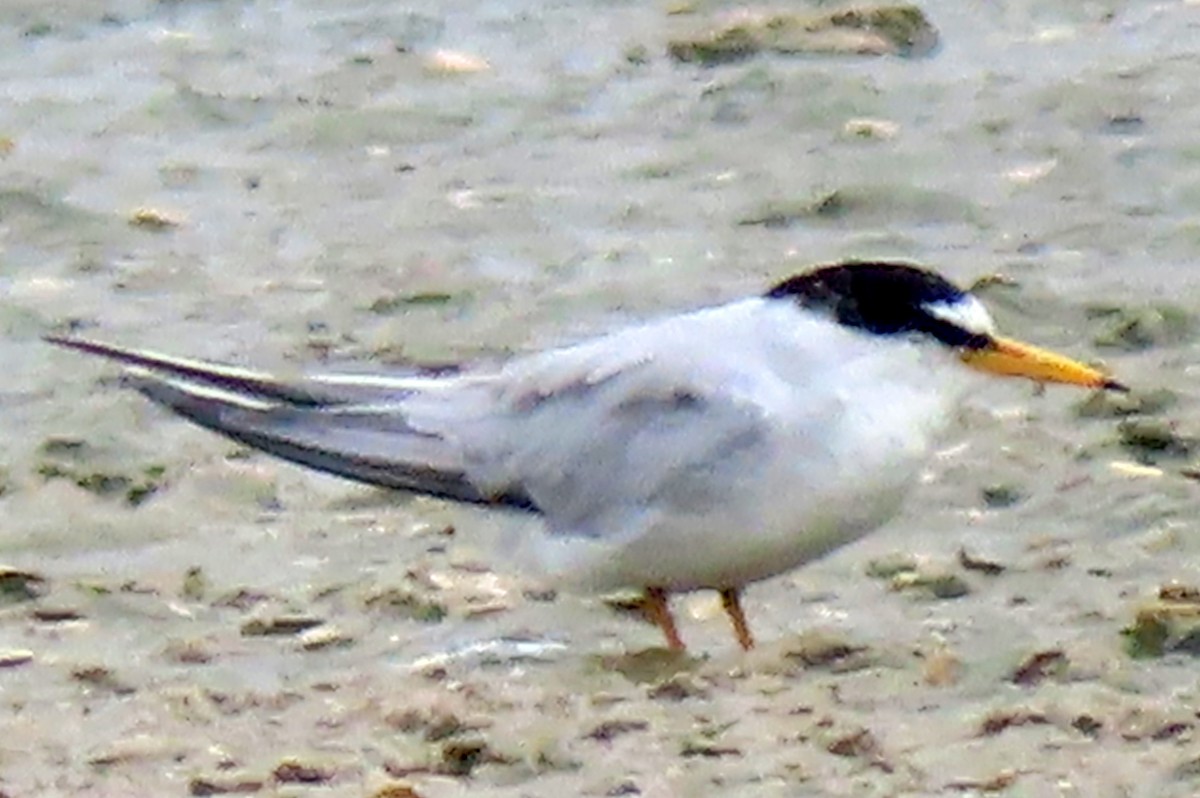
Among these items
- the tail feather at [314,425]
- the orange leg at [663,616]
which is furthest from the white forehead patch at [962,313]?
the tail feather at [314,425]

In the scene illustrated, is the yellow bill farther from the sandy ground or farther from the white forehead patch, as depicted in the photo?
the sandy ground

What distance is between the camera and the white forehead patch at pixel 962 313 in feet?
19.4

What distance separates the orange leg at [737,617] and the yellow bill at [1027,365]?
570mm

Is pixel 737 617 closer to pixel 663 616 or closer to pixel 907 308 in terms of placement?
pixel 663 616

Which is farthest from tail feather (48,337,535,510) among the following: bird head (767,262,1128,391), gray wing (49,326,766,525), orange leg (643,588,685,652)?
bird head (767,262,1128,391)

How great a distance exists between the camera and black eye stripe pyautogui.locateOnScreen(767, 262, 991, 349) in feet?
19.4

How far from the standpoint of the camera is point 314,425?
249 inches

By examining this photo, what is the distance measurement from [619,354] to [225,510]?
111 cm

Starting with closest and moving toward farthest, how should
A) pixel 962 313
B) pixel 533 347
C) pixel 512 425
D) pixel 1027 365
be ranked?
pixel 962 313
pixel 1027 365
pixel 512 425
pixel 533 347

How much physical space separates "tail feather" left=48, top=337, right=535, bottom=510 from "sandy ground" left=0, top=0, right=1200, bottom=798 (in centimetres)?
18

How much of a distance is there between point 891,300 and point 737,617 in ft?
2.00

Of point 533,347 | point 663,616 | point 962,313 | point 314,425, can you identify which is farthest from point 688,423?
point 533,347

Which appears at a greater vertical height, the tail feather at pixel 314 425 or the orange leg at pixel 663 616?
the tail feather at pixel 314 425

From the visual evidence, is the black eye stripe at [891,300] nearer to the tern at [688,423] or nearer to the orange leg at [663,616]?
the tern at [688,423]
